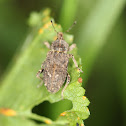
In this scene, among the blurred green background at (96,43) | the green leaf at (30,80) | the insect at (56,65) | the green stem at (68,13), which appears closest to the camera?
the insect at (56,65)

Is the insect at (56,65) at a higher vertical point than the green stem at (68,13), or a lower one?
lower

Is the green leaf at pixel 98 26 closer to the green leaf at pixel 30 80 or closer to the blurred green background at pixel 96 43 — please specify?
the blurred green background at pixel 96 43

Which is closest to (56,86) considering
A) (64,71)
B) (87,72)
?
(64,71)

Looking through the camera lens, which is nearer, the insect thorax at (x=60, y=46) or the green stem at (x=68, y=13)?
the insect thorax at (x=60, y=46)

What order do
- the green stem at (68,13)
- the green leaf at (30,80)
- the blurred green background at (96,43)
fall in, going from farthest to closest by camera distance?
the green stem at (68,13) < the blurred green background at (96,43) < the green leaf at (30,80)

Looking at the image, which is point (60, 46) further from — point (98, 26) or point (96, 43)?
point (98, 26)

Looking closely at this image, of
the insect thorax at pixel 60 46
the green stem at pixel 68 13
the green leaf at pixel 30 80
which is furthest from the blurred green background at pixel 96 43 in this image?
the green leaf at pixel 30 80

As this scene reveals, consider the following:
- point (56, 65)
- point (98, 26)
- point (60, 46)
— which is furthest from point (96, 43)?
point (56, 65)
